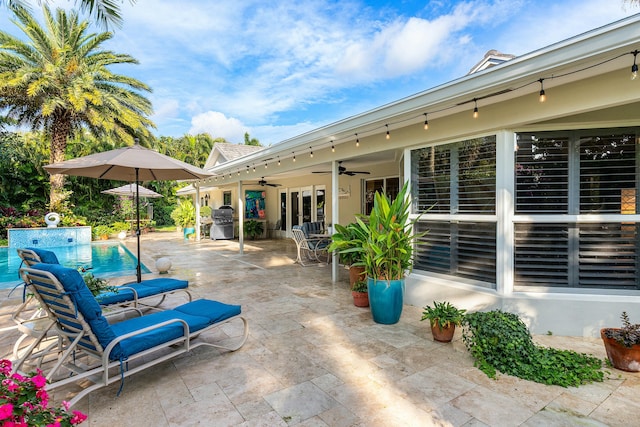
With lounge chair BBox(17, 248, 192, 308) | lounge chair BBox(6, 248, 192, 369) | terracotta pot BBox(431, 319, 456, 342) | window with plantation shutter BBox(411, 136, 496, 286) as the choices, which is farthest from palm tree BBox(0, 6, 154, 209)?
terracotta pot BBox(431, 319, 456, 342)

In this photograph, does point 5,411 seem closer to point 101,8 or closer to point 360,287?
point 360,287

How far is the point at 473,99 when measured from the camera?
376cm

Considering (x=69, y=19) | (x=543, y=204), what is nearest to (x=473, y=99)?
(x=543, y=204)

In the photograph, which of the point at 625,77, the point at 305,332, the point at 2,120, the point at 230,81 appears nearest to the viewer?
the point at 625,77

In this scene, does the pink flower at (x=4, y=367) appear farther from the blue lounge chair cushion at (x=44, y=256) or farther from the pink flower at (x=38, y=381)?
the blue lounge chair cushion at (x=44, y=256)

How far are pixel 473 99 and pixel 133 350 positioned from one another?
4.25 metres

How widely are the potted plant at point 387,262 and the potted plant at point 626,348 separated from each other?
2064 mm

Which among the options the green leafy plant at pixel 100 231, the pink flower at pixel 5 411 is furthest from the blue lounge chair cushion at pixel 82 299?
the green leafy plant at pixel 100 231

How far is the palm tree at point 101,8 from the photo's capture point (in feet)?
16.6

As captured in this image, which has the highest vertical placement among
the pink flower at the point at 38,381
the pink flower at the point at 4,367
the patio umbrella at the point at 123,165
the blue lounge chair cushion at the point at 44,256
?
the patio umbrella at the point at 123,165

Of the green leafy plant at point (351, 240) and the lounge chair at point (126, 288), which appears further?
the green leafy plant at point (351, 240)

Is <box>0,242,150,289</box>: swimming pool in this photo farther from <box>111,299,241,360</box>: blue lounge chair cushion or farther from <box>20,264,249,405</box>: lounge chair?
<box>20,264,249,405</box>: lounge chair

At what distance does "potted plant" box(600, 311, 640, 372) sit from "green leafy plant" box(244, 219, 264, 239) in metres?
13.4

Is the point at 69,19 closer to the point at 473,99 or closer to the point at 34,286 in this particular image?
the point at 34,286
